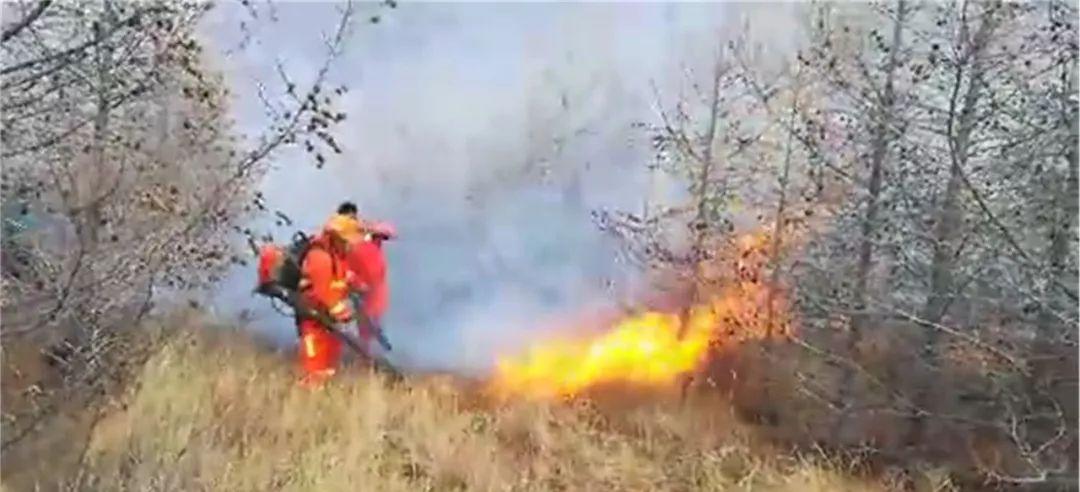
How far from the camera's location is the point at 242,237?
15.4 feet

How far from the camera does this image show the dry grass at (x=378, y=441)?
4.20 meters

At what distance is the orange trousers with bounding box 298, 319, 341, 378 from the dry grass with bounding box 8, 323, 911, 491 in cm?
20

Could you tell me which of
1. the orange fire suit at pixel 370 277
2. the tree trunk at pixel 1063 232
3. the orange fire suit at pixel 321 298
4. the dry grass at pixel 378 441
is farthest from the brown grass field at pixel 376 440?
the tree trunk at pixel 1063 232

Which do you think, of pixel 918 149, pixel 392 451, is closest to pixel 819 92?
pixel 918 149

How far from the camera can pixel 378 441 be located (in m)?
5.09

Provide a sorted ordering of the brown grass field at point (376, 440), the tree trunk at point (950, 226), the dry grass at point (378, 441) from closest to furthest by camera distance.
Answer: the brown grass field at point (376, 440) → the dry grass at point (378, 441) → the tree trunk at point (950, 226)

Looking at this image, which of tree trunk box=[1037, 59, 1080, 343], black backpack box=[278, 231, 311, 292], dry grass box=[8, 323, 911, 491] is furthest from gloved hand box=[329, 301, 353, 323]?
tree trunk box=[1037, 59, 1080, 343]

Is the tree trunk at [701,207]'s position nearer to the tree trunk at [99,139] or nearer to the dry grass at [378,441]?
the dry grass at [378,441]

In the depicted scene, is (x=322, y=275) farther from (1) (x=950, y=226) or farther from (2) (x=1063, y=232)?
(2) (x=1063, y=232)

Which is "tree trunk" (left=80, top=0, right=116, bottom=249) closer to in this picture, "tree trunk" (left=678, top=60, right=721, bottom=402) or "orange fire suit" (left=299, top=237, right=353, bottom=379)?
"orange fire suit" (left=299, top=237, right=353, bottom=379)

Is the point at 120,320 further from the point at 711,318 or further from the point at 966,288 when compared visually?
the point at 711,318

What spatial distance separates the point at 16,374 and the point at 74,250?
313mm

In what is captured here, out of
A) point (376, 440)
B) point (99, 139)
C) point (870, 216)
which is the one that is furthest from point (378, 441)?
point (870, 216)

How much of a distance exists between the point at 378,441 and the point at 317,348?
1626mm
